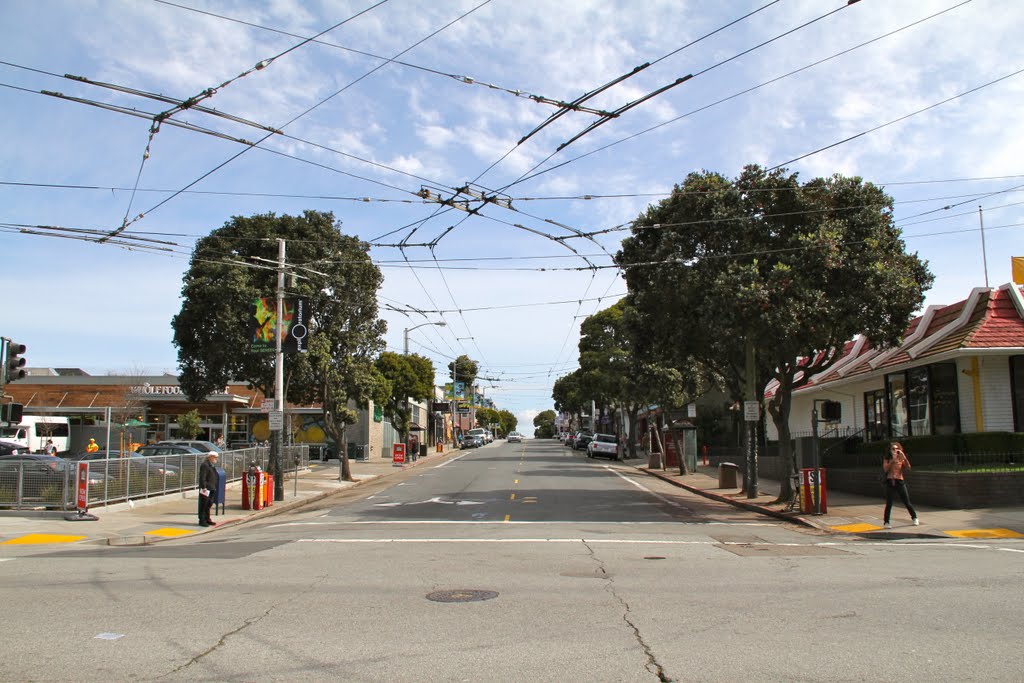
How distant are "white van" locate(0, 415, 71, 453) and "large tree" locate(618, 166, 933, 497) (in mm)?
36169

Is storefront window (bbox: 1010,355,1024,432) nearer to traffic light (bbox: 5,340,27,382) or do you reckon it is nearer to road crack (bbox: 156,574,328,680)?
road crack (bbox: 156,574,328,680)

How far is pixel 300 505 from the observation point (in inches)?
968

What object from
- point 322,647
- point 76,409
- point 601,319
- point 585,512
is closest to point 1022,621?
point 322,647

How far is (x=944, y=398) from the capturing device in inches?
891

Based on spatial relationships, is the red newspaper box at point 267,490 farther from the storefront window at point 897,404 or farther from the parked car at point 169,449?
the storefront window at point 897,404

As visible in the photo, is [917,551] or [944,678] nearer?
[944,678]

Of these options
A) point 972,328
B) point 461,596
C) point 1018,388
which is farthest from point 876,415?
point 461,596

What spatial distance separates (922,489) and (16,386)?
2131 inches

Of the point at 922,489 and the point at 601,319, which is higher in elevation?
the point at 601,319

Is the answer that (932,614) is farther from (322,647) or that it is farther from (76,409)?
(76,409)

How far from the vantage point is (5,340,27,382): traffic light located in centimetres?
1828

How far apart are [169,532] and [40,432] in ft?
113

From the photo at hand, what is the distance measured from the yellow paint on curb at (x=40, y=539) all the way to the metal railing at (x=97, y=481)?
3.11 metres

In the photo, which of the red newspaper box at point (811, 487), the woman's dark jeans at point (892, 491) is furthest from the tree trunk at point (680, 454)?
the woman's dark jeans at point (892, 491)
